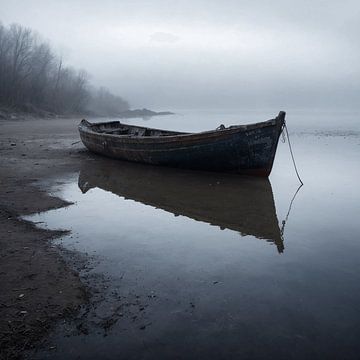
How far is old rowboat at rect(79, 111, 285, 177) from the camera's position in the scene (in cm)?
1145

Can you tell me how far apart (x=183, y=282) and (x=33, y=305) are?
1.93m

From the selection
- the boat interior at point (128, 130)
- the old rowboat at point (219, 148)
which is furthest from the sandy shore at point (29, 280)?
the boat interior at point (128, 130)

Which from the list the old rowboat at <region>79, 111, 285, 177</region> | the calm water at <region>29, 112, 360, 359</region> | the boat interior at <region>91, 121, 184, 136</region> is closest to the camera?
the calm water at <region>29, 112, 360, 359</region>

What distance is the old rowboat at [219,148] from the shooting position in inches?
451

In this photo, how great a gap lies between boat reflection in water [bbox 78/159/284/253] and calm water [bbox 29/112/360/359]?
2.2 inches

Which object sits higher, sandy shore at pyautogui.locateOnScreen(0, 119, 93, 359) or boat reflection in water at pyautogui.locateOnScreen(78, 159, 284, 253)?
boat reflection in water at pyautogui.locateOnScreen(78, 159, 284, 253)

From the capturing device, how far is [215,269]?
17.4ft

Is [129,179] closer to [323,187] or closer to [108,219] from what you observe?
[108,219]

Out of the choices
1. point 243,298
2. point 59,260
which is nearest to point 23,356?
point 59,260

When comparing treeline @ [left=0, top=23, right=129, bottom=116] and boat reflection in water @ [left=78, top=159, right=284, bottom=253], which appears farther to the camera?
treeline @ [left=0, top=23, right=129, bottom=116]

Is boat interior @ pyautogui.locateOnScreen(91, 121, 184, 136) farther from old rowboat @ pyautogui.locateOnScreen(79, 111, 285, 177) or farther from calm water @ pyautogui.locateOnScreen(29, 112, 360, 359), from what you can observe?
calm water @ pyautogui.locateOnScreen(29, 112, 360, 359)

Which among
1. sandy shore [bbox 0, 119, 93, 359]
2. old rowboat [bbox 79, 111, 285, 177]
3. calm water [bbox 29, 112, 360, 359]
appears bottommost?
sandy shore [bbox 0, 119, 93, 359]

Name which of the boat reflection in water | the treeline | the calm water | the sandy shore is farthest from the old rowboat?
the treeline

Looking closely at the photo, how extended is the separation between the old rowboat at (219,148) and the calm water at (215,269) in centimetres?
130
